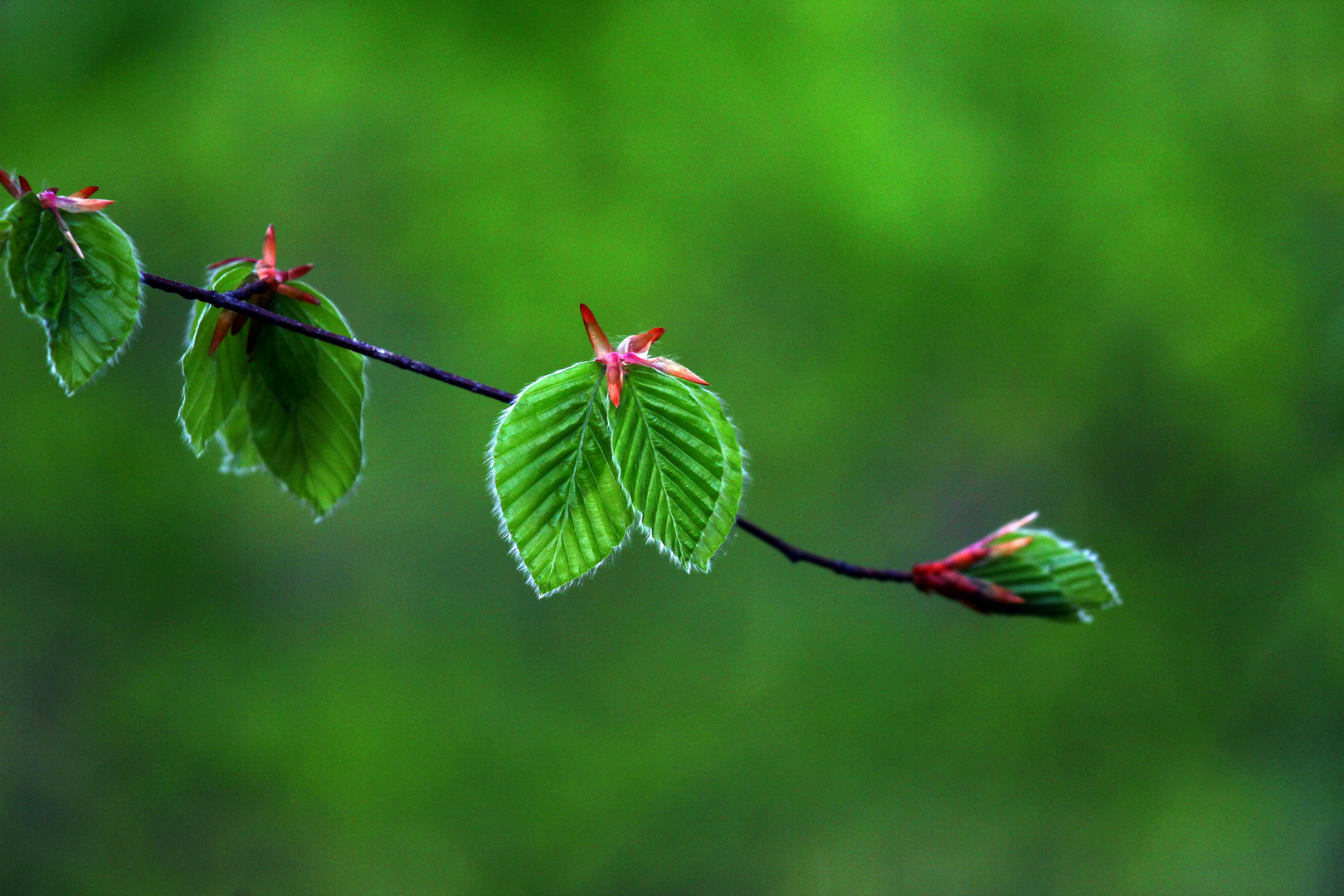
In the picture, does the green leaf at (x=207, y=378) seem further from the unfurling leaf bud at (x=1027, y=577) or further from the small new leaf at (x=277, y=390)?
the unfurling leaf bud at (x=1027, y=577)

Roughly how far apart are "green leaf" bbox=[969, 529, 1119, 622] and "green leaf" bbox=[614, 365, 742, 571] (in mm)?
192

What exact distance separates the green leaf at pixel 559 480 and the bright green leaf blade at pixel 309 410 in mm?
105

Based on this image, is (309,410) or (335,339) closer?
(335,339)

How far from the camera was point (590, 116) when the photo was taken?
7.34 ft

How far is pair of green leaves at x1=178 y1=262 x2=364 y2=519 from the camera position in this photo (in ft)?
1.22

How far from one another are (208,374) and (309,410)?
0.15 ft

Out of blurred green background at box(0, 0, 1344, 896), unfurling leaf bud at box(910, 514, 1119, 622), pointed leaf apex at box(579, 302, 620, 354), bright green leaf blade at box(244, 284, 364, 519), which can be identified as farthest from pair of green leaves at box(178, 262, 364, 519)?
blurred green background at box(0, 0, 1344, 896)

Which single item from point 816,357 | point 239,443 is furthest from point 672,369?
point 816,357

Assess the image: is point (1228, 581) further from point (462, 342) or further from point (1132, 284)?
point (462, 342)

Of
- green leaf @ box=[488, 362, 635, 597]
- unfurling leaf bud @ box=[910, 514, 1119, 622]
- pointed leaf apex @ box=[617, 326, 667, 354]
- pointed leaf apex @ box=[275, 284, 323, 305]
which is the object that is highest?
pointed leaf apex @ box=[275, 284, 323, 305]

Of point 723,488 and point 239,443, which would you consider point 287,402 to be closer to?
point 239,443

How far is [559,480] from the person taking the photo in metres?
0.32

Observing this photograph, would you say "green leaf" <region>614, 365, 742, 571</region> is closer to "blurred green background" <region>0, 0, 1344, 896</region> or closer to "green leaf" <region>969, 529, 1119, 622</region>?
"green leaf" <region>969, 529, 1119, 622</region>

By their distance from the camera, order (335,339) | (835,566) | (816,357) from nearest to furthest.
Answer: (335,339)
(835,566)
(816,357)
